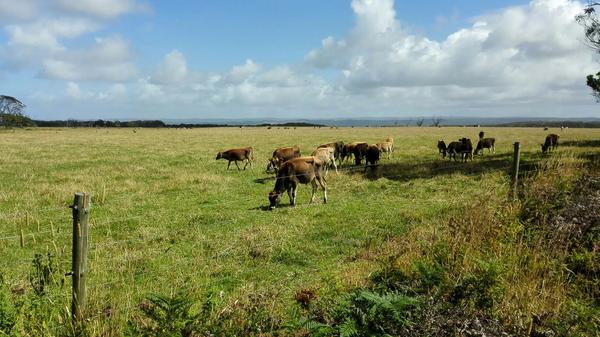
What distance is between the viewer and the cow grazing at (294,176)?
1403 cm

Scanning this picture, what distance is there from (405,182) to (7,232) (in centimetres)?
1386

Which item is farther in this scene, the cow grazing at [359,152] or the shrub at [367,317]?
the cow grazing at [359,152]

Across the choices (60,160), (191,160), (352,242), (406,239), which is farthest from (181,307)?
(60,160)

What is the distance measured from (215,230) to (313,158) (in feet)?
19.0

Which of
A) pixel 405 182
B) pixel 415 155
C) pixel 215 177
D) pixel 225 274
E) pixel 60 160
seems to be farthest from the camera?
pixel 415 155

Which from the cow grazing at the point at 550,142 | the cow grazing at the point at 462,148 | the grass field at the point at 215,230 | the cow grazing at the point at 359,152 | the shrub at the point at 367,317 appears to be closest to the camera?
the shrub at the point at 367,317

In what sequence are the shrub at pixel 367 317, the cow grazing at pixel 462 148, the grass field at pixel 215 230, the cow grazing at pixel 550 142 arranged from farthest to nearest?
the cow grazing at pixel 550 142
the cow grazing at pixel 462 148
the grass field at pixel 215 230
the shrub at pixel 367 317

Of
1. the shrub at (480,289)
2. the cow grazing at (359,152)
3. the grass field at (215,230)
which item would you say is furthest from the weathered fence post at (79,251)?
the cow grazing at (359,152)

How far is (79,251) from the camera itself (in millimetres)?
4305

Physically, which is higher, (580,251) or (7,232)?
(580,251)

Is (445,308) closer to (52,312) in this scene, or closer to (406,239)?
(406,239)

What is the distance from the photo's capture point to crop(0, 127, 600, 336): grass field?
19.0 feet

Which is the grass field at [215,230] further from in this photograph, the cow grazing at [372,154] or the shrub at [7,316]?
the cow grazing at [372,154]

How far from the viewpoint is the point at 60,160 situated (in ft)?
88.5
